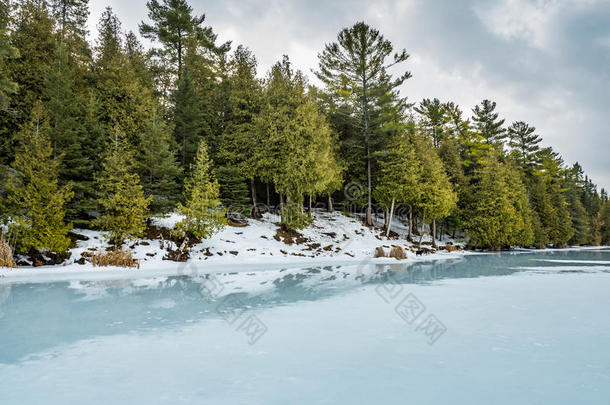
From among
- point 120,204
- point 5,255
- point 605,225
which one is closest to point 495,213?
point 120,204

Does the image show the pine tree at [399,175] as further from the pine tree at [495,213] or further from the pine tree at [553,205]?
the pine tree at [553,205]

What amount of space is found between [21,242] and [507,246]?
146 feet

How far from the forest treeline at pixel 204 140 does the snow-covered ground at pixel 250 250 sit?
4.36ft

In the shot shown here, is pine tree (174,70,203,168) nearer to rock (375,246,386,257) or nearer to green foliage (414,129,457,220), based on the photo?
rock (375,246,386,257)

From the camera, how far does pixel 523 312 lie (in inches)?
344

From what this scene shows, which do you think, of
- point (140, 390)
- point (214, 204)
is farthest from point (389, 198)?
point (140, 390)

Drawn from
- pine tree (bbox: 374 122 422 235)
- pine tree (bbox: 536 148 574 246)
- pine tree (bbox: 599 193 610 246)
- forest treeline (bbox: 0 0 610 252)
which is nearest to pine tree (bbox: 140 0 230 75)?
forest treeline (bbox: 0 0 610 252)

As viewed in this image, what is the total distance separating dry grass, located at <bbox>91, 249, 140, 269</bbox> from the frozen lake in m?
4.98

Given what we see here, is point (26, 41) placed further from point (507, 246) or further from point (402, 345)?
point (507, 246)

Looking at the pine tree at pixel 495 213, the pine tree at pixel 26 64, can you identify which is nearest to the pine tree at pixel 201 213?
the pine tree at pixel 26 64

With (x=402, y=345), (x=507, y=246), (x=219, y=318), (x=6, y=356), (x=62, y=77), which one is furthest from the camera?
(x=507, y=246)

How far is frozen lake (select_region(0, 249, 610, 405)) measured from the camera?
14.5 feet

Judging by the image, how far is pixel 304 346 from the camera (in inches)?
246

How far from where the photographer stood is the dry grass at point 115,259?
1692 cm
